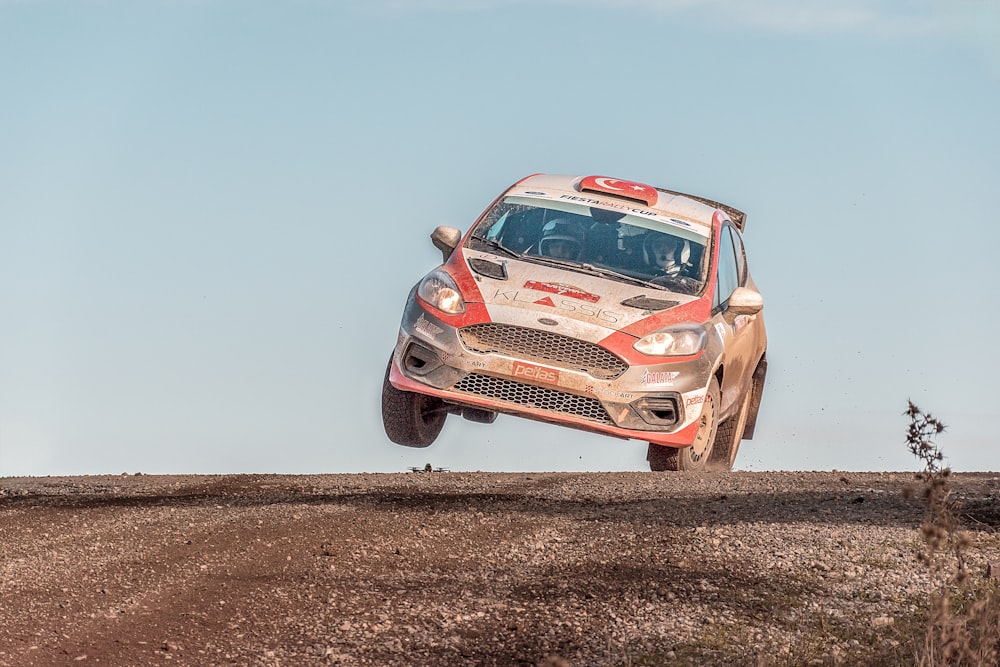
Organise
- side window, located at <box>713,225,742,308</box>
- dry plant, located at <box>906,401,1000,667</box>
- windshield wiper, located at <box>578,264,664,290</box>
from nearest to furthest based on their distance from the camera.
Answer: dry plant, located at <box>906,401,1000,667</box>
windshield wiper, located at <box>578,264,664,290</box>
side window, located at <box>713,225,742,308</box>

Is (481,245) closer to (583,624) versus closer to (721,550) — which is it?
(721,550)

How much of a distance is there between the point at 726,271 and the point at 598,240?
1.19 m

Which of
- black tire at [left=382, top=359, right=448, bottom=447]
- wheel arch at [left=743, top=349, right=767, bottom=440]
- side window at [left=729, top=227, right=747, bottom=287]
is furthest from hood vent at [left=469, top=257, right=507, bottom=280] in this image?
wheel arch at [left=743, top=349, right=767, bottom=440]

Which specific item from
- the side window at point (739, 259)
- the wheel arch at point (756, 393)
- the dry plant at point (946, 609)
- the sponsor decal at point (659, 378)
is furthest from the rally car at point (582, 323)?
the dry plant at point (946, 609)

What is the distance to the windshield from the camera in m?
10.7

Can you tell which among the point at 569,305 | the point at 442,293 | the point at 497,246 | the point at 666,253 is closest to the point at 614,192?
the point at 666,253

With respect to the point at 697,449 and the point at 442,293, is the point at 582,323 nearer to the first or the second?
the point at 442,293

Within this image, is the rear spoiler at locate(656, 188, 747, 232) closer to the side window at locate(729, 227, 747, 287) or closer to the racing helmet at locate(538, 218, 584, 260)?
the side window at locate(729, 227, 747, 287)

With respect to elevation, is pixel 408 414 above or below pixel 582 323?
below

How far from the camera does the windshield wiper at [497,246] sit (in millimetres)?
10672

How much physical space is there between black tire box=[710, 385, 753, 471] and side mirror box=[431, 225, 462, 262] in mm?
3488

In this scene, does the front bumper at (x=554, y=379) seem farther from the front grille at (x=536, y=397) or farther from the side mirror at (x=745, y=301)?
the side mirror at (x=745, y=301)

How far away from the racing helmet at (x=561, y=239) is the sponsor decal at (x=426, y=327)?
1169mm

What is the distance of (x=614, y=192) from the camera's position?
37.6 ft
